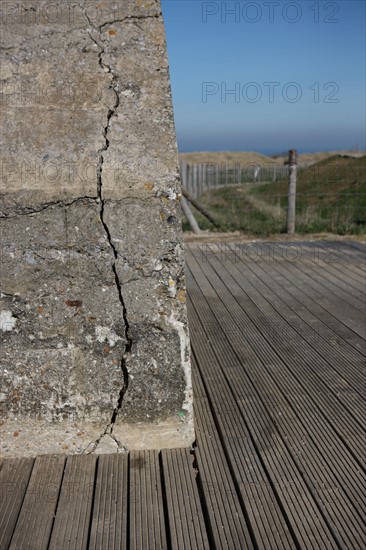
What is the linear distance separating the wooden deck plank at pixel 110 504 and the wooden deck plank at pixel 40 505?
0.14 metres

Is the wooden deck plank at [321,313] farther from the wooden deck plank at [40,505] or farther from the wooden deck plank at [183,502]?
the wooden deck plank at [40,505]

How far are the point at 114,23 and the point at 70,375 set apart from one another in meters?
1.44

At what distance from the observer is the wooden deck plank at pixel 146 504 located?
5.88 ft

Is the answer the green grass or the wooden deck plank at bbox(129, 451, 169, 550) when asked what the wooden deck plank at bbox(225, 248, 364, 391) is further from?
the green grass

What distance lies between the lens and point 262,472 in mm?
A: 2129

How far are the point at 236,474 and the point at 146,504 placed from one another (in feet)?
1.21

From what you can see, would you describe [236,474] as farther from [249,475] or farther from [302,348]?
[302,348]

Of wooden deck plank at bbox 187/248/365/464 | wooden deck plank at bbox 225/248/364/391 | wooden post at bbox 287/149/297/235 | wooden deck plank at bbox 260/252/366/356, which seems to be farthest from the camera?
wooden post at bbox 287/149/297/235

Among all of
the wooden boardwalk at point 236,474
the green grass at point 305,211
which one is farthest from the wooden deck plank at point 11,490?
the green grass at point 305,211

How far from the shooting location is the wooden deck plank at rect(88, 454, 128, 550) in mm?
1794

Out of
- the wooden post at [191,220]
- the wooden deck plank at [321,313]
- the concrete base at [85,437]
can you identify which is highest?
the wooden post at [191,220]

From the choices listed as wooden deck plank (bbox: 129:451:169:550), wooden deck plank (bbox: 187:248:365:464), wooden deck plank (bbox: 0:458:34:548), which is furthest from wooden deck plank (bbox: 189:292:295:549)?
wooden deck plank (bbox: 0:458:34:548)

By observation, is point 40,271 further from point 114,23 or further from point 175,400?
point 114,23

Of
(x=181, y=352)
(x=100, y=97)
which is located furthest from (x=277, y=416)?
(x=100, y=97)
